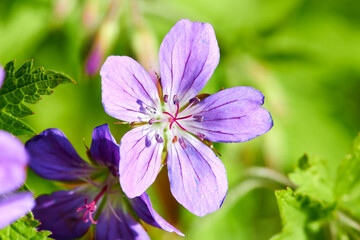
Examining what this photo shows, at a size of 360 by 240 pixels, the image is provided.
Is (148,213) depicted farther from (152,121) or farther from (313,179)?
(313,179)

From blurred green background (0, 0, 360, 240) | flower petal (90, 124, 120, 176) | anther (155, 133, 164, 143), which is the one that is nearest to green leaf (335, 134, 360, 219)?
blurred green background (0, 0, 360, 240)

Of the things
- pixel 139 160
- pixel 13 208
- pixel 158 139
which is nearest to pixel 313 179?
pixel 158 139

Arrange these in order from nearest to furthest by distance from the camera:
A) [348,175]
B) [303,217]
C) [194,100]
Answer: [194,100], [303,217], [348,175]

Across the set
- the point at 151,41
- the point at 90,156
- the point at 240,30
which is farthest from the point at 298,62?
the point at 90,156

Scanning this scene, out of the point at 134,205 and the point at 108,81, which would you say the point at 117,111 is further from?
the point at 134,205

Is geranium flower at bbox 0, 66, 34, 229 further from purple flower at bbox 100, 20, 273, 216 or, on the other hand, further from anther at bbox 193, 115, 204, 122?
anther at bbox 193, 115, 204, 122

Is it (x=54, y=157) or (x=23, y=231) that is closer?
(x=23, y=231)

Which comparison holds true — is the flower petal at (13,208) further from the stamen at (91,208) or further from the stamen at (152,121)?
the stamen at (152,121)
